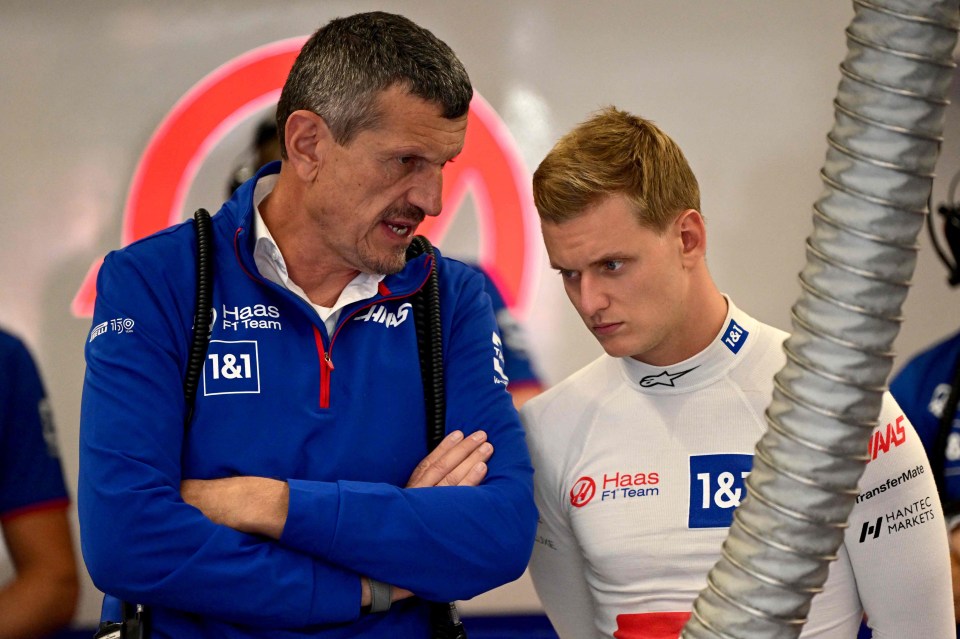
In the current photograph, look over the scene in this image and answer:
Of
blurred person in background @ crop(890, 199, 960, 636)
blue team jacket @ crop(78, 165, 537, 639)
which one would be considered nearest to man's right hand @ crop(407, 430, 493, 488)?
blue team jacket @ crop(78, 165, 537, 639)

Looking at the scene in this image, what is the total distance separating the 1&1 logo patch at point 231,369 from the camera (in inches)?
56.2

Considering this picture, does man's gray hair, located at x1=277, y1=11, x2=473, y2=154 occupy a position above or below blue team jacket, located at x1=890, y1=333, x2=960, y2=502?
above

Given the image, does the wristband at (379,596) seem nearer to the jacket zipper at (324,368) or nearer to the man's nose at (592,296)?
the jacket zipper at (324,368)

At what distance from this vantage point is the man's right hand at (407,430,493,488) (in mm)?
1468

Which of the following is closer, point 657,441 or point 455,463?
point 455,463

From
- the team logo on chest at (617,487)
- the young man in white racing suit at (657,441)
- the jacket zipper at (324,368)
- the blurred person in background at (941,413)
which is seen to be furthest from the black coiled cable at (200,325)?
the blurred person in background at (941,413)

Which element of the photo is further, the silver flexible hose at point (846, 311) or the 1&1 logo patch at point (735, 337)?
the 1&1 logo patch at point (735, 337)

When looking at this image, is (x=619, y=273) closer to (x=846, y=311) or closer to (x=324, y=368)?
(x=324, y=368)

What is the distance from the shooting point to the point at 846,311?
1.50ft

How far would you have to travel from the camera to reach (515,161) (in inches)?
129

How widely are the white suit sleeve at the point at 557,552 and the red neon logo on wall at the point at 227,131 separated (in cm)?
152

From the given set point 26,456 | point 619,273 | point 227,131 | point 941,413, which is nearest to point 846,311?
point 619,273

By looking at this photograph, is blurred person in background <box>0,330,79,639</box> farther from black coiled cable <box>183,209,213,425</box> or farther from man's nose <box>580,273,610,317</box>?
man's nose <box>580,273,610,317</box>

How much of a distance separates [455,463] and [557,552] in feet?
1.19
